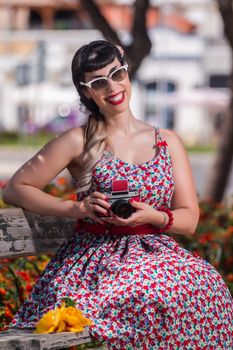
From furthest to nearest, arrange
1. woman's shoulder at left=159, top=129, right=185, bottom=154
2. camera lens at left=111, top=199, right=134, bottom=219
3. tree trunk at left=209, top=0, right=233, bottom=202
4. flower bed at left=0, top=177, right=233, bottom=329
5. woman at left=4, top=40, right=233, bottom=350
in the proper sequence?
tree trunk at left=209, top=0, right=233, bottom=202 < flower bed at left=0, top=177, right=233, bottom=329 < woman's shoulder at left=159, top=129, right=185, bottom=154 < camera lens at left=111, top=199, right=134, bottom=219 < woman at left=4, top=40, right=233, bottom=350

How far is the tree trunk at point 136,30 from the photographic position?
35.3 feet

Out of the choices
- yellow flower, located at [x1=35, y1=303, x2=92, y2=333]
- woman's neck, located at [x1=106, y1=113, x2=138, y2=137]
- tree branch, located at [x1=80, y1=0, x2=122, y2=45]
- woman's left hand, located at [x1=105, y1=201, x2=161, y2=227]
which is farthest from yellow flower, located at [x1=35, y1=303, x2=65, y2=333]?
tree branch, located at [x1=80, y1=0, x2=122, y2=45]

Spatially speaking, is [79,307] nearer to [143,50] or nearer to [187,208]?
[187,208]

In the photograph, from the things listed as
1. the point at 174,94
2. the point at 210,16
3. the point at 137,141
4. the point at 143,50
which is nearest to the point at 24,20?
the point at 210,16

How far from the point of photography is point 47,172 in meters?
5.11

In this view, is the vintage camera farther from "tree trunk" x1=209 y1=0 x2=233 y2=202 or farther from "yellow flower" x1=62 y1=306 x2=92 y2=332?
"tree trunk" x1=209 y1=0 x2=233 y2=202

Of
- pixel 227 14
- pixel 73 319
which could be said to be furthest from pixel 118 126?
pixel 227 14

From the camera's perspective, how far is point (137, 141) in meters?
5.16

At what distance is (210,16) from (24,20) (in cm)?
998

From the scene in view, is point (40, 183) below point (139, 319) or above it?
above

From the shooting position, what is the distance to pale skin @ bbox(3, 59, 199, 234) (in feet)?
16.7

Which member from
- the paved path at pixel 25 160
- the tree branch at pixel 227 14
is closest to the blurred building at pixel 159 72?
the paved path at pixel 25 160

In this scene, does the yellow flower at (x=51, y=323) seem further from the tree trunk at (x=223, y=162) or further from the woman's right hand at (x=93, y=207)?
the tree trunk at (x=223, y=162)

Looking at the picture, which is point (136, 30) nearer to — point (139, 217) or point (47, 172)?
point (47, 172)
